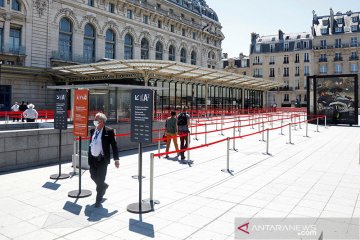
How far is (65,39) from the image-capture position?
3528 centimetres

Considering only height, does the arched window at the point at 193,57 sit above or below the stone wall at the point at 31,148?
above

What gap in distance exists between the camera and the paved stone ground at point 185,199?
510cm

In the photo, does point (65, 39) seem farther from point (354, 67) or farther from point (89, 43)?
point (354, 67)

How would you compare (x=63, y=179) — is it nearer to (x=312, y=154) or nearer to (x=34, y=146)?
(x=34, y=146)

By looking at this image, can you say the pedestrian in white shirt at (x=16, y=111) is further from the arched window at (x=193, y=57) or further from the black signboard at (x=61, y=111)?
the arched window at (x=193, y=57)

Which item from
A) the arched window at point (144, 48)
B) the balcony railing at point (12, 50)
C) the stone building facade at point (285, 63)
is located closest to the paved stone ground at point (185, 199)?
the balcony railing at point (12, 50)

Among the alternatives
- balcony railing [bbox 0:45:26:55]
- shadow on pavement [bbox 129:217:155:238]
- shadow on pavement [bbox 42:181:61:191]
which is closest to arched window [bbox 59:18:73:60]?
balcony railing [bbox 0:45:26:55]

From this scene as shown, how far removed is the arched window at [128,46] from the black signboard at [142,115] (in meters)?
38.1

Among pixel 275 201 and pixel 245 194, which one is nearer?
pixel 275 201

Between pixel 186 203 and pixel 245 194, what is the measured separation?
149 centimetres

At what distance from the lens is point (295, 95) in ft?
227

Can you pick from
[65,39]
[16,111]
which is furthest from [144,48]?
[16,111]

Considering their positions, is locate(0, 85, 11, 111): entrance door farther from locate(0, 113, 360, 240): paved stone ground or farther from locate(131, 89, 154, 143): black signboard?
locate(131, 89, 154, 143): black signboard

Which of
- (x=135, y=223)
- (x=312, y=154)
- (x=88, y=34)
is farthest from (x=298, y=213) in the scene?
(x=88, y=34)
